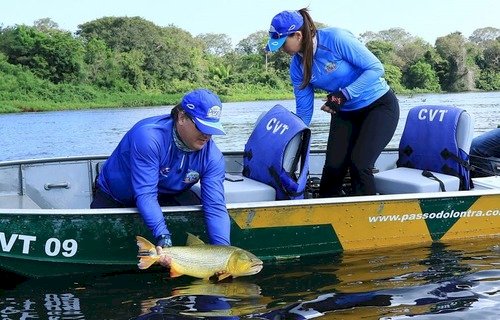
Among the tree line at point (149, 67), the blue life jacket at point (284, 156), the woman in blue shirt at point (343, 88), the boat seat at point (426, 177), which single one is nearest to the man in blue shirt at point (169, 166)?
the blue life jacket at point (284, 156)

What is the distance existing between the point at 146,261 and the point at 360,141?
9.15 ft

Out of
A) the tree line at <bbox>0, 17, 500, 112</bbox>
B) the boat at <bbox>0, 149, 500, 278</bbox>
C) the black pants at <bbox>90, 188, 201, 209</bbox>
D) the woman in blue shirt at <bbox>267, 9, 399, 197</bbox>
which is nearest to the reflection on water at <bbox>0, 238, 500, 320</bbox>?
the boat at <bbox>0, 149, 500, 278</bbox>

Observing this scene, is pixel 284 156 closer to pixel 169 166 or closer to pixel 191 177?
pixel 191 177

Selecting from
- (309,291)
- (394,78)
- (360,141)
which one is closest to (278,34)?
(360,141)

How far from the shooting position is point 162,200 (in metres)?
6.54

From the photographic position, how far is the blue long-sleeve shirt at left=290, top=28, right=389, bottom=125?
699 cm

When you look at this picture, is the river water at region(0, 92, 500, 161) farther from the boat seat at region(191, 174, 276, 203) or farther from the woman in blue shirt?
the boat seat at region(191, 174, 276, 203)

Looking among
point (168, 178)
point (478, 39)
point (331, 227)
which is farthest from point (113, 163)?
point (478, 39)

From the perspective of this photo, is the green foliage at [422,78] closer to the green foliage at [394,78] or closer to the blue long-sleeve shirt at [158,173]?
the green foliage at [394,78]

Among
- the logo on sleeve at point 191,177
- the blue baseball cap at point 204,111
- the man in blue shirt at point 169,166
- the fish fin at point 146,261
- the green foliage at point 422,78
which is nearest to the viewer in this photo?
the fish fin at point 146,261

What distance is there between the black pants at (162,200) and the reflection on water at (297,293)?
0.66 meters

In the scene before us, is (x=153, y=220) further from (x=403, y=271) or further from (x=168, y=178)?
(x=403, y=271)

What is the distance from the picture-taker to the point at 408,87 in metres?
72.6

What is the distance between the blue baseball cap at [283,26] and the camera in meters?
6.75
